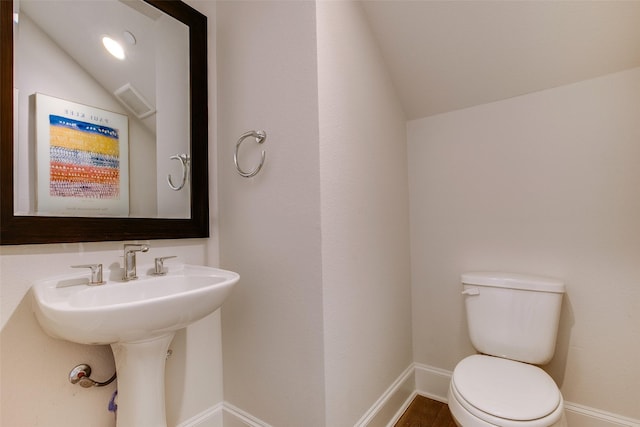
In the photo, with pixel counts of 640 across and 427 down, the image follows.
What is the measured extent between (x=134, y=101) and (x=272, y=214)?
71 centimetres

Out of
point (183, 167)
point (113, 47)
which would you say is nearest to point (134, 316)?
point (183, 167)

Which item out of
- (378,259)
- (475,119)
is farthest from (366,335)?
(475,119)

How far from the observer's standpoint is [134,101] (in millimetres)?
1146

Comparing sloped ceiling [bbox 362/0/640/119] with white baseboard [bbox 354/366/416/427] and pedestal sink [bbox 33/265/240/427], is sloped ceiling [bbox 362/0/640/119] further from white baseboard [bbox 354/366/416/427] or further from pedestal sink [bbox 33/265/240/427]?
white baseboard [bbox 354/366/416/427]

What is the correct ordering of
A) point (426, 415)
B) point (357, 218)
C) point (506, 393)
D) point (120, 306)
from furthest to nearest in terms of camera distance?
point (426, 415), point (357, 218), point (506, 393), point (120, 306)

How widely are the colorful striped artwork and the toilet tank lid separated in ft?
5.22

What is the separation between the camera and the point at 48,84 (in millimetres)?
934

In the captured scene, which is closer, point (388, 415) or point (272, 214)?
point (272, 214)

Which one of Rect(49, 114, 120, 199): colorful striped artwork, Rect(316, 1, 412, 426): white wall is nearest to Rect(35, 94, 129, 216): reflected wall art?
Rect(49, 114, 120, 199): colorful striped artwork

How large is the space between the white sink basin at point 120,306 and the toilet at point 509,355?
921 mm

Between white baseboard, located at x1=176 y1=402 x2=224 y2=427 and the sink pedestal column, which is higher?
the sink pedestal column

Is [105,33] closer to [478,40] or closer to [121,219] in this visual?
[121,219]

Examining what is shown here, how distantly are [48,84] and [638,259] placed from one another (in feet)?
7.55

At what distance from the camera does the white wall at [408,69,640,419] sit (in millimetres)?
1224
